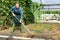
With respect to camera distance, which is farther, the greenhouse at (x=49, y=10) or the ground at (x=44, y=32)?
the greenhouse at (x=49, y=10)

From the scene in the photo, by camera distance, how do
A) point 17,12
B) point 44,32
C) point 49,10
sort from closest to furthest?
1. point 17,12
2. point 44,32
3. point 49,10

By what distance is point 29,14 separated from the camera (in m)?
15.5

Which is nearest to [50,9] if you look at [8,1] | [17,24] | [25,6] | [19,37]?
[25,6]

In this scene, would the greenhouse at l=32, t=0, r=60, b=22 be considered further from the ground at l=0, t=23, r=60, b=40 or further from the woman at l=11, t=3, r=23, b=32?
the woman at l=11, t=3, r=23, b=32

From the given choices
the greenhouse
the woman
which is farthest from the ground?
the greenhouse

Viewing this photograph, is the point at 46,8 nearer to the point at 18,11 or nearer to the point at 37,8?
the point at 37,8

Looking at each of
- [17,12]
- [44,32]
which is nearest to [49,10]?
[44,32]

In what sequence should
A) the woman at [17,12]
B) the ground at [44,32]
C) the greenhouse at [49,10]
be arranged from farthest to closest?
the greenhouse at [49,10], the woman at [17,12], the ground at [44,32]

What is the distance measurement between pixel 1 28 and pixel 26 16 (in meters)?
1.97

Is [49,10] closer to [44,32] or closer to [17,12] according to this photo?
[44,32]

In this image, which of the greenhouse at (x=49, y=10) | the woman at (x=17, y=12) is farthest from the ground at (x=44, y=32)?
the greenhouse at (x=49, y=10)

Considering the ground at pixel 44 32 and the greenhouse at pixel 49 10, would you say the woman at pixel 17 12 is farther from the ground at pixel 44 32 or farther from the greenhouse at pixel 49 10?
the greenhouse at pixel 49 10

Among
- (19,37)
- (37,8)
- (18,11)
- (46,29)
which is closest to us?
(19,37)

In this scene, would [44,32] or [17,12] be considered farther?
[44,32]
